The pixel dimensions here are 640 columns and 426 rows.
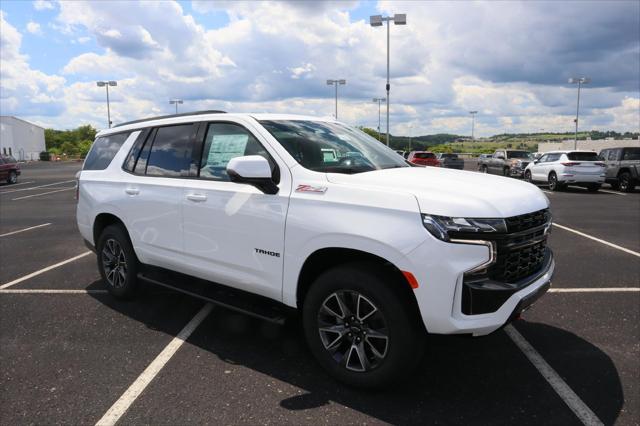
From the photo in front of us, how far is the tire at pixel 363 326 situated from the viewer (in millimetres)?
2980

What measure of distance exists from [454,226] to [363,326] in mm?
930

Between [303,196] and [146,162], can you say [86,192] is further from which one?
[303,196]

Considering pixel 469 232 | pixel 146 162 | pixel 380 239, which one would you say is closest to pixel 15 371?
pixel 146 162

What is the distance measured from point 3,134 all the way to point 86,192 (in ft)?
307

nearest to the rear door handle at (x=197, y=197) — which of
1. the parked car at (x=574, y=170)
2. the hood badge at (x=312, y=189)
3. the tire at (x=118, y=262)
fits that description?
the hood badge at (x=312, y=189)

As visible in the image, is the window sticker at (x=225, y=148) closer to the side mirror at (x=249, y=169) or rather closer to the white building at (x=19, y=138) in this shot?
the side mirror at (x=249, y=169)

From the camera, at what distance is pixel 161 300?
207 inches

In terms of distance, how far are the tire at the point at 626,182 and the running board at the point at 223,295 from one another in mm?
19144

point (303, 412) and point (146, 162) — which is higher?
point (146, 162)

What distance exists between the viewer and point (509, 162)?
89.9ft

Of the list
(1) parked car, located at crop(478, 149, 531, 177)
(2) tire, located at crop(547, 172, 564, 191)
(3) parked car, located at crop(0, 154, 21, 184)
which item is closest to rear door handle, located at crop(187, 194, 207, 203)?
(2) tire, located at crop(547, 172, 564, 191)

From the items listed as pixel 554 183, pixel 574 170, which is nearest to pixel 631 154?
pixel 574 170

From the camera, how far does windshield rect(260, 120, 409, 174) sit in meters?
3.60

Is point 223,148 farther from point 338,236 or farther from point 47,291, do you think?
point 47,291
